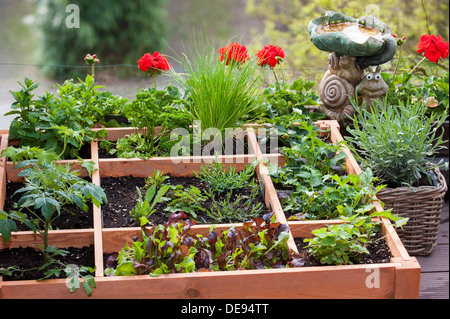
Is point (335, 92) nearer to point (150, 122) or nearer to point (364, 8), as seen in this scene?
point (150, 122)

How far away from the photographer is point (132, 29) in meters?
6.29

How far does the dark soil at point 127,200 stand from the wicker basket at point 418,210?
651mm

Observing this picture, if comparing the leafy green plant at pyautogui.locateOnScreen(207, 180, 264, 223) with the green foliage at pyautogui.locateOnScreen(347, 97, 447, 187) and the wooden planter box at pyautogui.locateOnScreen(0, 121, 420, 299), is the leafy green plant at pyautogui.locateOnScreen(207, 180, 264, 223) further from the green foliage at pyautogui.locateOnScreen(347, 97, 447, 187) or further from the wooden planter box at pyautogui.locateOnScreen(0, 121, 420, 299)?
the green foliage at pyautogui.locateOnScreen(347, 97, 447, 187)

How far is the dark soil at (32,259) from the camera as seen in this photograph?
1958 mm

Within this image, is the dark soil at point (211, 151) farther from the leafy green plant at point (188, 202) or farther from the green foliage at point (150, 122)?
the leafy green plant at point (188, 202)

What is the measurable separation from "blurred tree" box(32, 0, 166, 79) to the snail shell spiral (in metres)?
3.29

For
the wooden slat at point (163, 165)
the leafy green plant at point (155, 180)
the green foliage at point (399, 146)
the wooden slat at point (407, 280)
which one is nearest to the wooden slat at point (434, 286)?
the green foliage at point (399, 146)

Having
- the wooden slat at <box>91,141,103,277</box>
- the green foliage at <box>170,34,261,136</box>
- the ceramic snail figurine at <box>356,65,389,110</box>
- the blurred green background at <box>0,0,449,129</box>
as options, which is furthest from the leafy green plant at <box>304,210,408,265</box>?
the blurred green background at <box>0,0,449,129</box>

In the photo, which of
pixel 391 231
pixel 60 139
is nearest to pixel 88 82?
pixel 60 139

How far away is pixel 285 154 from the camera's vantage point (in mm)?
2721

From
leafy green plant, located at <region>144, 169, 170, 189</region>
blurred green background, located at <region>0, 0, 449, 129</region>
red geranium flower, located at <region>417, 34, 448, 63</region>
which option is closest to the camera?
leafy green plant, located at <region>144, 169, 170, 189</region>

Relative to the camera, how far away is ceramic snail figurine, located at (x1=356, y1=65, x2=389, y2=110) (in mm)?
2990

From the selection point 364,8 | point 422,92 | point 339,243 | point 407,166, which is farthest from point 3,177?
point 364,8

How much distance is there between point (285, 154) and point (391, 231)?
0.69 meters
